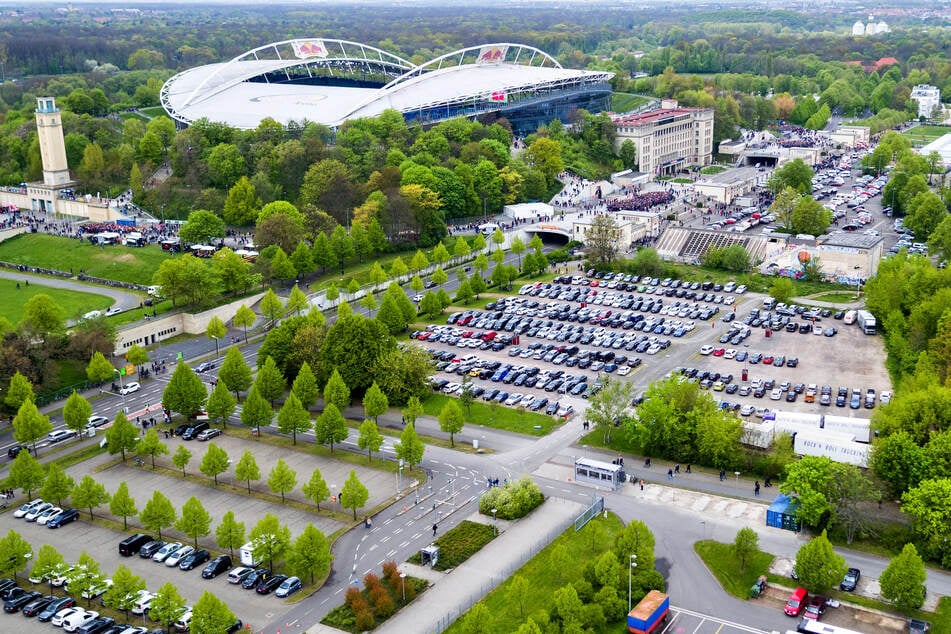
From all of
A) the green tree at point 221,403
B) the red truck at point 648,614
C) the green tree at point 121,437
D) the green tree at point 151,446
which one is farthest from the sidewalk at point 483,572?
the green tree at point 121,437

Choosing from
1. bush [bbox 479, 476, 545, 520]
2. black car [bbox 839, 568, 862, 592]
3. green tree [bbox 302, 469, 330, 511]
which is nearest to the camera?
black car [bbox 839, 568, 862, 592]

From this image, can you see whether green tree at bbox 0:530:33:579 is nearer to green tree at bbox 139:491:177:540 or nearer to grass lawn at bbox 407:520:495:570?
green tree at bbox 139:491:177:540

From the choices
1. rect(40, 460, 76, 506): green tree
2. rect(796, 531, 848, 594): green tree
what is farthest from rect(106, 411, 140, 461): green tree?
rect(796, 531, 848, 594): green tree

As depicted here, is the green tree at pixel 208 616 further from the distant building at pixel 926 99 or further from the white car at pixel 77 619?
the distant building at pixel 926 99

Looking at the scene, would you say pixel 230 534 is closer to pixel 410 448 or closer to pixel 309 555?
pixel 309 555

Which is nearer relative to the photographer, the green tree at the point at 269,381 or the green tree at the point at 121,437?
the green tree at the point at 121,437

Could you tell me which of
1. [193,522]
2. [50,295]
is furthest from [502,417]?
[50,295]
